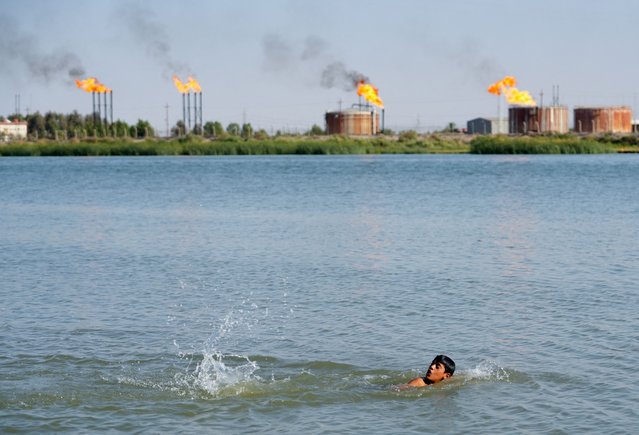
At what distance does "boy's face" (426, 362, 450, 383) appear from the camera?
14477mm

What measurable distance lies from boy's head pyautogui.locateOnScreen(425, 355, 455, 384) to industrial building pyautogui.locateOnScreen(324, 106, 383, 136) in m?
143

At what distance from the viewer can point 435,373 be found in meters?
14.5

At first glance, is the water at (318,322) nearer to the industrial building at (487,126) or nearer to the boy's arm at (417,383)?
the boy's arm at (417,383)

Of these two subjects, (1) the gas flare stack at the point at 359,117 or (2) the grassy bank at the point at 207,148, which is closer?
(2) the grassy bank at the point at 207,148

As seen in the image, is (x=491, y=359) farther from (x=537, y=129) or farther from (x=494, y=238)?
(x=537, y=129)

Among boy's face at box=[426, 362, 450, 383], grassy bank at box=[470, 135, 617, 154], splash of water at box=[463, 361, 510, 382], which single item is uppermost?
grassy bank at box=[470, 135, 617, 154]

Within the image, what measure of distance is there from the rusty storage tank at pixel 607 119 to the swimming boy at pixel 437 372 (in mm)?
151602

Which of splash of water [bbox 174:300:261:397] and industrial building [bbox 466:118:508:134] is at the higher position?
industrial building [bbox 466:118:508:134]

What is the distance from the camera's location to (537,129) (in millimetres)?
156250

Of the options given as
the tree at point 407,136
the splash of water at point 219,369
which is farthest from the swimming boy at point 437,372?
the tree at point 407,136

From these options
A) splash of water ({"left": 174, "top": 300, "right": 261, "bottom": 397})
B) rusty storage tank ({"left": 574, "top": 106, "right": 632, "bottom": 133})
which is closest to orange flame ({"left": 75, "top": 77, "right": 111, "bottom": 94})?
rusty storage tank ({"left": 574, "top": 106, "right": 632, "bottom": 133})

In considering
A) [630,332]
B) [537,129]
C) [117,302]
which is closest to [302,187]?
[117,302]

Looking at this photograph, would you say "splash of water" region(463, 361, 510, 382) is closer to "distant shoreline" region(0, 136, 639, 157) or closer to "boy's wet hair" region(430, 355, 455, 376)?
"boy's wet hair" region(430, 355, 455, 376)

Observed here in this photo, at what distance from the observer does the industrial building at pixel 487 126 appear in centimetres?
17877
